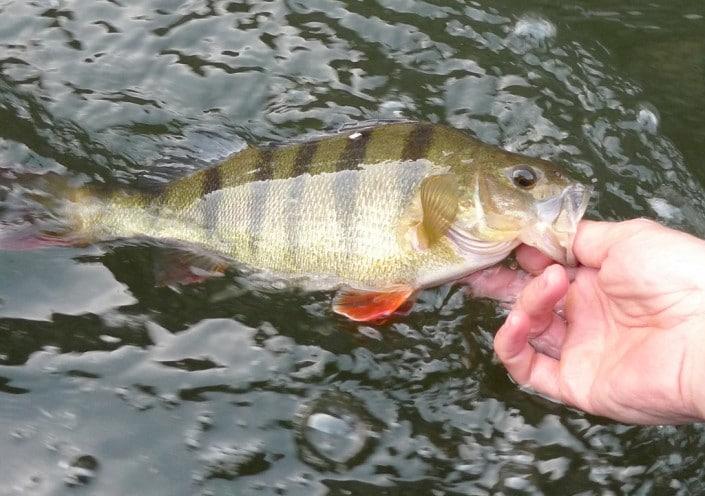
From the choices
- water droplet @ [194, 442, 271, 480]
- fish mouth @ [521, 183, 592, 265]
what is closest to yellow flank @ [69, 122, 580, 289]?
fish mouth @ [521, 183, 592, 265]

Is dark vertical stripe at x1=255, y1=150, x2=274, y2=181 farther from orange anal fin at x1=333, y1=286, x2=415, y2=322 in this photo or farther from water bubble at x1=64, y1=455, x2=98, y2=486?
water bubble at x1=64, y1=455, x2=98, y2=486

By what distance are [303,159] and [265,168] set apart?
0.20 m

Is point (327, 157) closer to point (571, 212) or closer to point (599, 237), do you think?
point (571, 212)

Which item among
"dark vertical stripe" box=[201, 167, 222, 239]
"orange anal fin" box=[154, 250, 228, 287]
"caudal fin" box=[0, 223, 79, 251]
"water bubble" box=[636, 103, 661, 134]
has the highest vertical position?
"water bubble" box=[636, 103, 661, 134]

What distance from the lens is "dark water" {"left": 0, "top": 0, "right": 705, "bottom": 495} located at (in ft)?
11.8

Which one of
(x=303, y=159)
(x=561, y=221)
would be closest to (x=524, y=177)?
(x=561, y=221)

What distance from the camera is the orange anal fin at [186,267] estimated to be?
4115 millimetres

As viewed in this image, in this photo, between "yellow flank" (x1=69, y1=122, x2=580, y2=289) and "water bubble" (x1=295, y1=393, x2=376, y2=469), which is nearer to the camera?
"water bubble" (x1=295, y1=393, x2=376, y2=469)

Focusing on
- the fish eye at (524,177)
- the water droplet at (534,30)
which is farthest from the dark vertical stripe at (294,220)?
the water droplet at (534,30)

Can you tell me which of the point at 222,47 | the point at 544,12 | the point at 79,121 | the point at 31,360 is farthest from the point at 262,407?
the point at 544,12

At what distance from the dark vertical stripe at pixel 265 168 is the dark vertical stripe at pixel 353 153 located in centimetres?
33

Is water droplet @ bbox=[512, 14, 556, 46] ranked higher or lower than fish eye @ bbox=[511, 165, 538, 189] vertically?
higher

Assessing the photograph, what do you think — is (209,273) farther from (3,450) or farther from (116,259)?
(3,450)

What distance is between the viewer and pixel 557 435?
12.4ft
